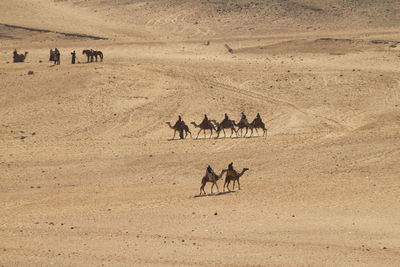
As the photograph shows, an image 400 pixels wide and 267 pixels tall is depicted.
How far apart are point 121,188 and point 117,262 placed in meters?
8.17

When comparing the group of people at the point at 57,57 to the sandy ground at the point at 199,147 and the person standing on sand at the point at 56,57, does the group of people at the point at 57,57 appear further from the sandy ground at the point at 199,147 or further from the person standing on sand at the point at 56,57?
the sandy ground at the point at 199,147

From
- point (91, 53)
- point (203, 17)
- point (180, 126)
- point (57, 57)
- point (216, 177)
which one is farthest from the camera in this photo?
point (203, 17)

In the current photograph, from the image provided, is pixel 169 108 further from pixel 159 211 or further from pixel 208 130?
pixel 159 211

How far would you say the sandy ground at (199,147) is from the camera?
2142cm

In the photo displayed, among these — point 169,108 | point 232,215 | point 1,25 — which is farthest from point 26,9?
point 232,215

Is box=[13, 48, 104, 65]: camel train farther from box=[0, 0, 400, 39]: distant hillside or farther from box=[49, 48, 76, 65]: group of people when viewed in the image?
box=[0, 0, 400, 39]: distant hillside

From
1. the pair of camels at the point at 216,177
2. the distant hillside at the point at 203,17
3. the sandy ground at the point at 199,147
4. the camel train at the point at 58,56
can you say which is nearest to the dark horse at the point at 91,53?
the camel train at the point at 58,56

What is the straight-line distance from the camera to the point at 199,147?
33531 mm

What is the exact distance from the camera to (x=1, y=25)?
60344mm

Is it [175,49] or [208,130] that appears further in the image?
[175,49]

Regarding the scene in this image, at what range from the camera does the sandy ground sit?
2142 cm

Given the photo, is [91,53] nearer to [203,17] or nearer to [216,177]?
[216,177]

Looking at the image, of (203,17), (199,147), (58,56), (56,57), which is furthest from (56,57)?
(203,17)

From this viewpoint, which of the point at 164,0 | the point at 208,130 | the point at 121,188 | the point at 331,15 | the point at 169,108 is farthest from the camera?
the point at 164,0
